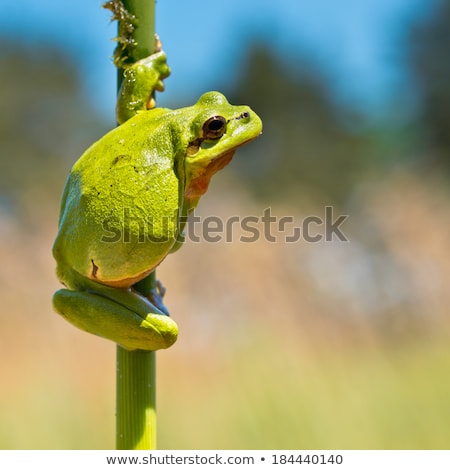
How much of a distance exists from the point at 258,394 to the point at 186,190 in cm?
214

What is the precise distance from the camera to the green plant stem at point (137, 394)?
1.23 meters

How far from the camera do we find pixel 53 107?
12.0 meters

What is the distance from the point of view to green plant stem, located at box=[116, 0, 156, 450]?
48.4 inches

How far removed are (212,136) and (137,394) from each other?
0.59 meters

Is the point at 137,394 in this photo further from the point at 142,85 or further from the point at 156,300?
the point at 142,85

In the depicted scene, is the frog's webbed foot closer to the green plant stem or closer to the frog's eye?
the green plant stem

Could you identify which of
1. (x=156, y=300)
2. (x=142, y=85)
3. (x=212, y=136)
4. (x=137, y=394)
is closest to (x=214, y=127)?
(x=212, y=136)

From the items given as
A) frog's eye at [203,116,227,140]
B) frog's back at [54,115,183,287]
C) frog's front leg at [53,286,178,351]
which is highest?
frog's eye at [203,116,227,140]

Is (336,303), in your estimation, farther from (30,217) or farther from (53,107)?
(53,107)

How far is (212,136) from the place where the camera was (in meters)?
1.41

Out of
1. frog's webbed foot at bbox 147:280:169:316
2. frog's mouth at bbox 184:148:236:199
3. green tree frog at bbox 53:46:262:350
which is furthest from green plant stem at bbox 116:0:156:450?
frog's mouth at bbox 184:148:236:199

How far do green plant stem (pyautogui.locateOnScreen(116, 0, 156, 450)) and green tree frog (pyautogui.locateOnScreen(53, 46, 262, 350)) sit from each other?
53mm

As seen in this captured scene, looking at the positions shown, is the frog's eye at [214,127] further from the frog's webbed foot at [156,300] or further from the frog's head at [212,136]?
the frog's webbed foot at [156,300]

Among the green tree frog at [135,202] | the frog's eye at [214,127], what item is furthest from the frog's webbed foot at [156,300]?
the frog's eye at [214,127]
